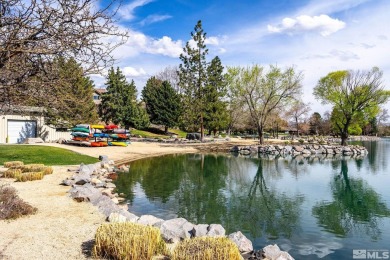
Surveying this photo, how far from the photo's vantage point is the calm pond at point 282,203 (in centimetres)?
949

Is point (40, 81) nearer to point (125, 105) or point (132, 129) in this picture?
point (125, 105)

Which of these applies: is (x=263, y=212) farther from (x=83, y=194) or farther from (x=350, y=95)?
(x=350, y=95)

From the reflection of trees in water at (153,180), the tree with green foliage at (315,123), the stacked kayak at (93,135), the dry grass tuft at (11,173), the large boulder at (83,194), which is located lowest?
the reflection of trees in water at (153,180)

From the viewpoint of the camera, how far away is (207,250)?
5605 mm

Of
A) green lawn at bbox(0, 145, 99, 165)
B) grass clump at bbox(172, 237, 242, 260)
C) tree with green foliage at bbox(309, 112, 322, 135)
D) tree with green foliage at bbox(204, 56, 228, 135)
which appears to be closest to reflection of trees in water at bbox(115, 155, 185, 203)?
green lawn at bbox(0, 145, 99, 165)

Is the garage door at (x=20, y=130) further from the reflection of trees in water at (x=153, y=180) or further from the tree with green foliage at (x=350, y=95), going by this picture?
the tree with green foliage at (x=350, y=95)

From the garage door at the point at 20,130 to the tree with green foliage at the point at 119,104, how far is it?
2001cm

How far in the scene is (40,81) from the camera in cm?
576

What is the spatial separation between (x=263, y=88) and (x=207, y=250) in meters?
40.3

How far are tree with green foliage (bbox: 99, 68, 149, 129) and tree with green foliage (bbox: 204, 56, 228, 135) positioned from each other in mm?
13632

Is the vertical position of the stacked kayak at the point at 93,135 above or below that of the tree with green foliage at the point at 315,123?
below

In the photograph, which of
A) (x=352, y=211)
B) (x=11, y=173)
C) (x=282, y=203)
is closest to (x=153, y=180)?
(x=11, y=173)

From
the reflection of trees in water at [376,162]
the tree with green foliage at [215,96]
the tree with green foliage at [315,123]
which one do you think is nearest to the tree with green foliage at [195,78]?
the tree with green foliage at [215,96]

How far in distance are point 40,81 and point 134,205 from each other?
8.49 m
